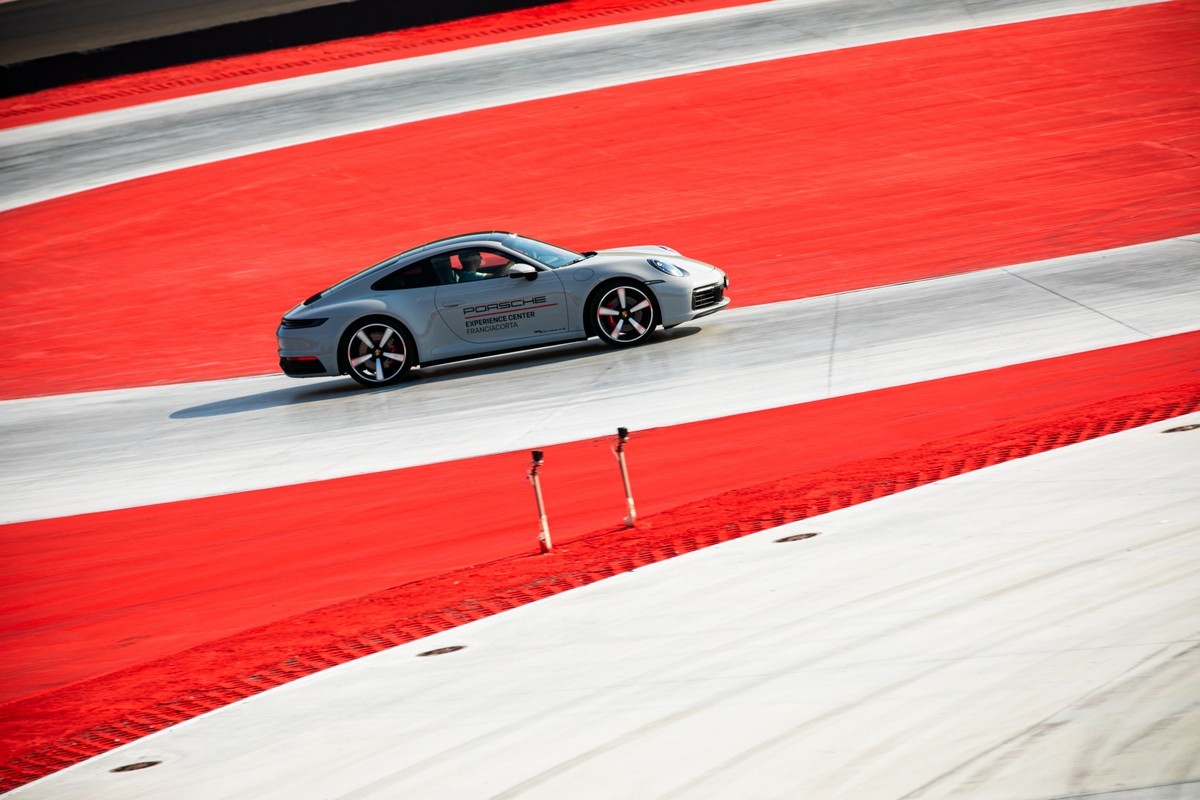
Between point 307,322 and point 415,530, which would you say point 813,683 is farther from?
point 307,322

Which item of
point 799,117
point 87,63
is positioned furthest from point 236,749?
point 87,63

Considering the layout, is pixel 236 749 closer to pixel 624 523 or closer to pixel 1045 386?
pixel 624 523

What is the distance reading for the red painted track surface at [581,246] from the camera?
8.16 metres

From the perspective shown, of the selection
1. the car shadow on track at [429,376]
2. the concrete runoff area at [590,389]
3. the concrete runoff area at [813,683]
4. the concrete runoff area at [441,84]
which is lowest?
the concrete runoff area at [813,683]

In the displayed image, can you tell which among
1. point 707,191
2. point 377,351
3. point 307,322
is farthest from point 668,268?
point 707,191

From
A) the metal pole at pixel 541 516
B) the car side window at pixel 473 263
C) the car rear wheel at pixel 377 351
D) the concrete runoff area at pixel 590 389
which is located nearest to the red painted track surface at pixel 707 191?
the concrete runoff area at pixel 590 389

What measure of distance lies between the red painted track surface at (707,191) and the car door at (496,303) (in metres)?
3.07

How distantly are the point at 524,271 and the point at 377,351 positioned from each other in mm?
1935

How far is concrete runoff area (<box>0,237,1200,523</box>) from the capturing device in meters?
11.4

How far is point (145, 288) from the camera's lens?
2170 cm

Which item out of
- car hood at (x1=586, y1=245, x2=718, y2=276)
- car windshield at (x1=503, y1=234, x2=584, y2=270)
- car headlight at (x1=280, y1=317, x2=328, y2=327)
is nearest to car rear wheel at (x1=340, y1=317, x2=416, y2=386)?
car headlight at (x1=280, y1=317, x2=328, y2=327)

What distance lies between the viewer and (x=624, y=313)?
1405 centimetres

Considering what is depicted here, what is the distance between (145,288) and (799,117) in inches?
493

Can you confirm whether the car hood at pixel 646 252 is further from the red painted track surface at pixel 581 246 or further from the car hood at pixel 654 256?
the red painted track surface at pixel 581 246
